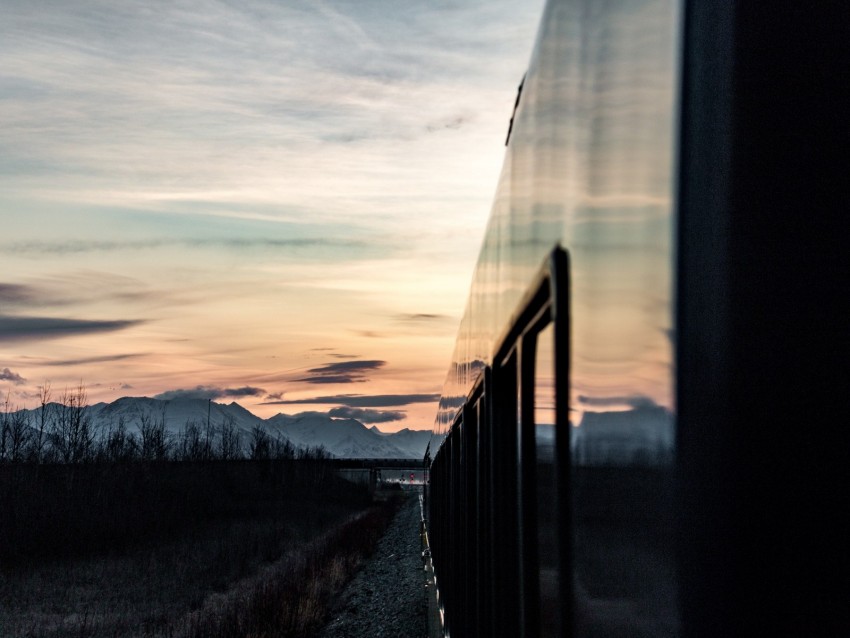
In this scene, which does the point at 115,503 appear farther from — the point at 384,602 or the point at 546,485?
the point at 546,485

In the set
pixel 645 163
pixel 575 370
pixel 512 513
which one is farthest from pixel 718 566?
pixel 512 513

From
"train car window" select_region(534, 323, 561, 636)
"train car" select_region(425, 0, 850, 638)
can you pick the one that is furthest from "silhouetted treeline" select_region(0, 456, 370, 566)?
"train car" select_region(425, 0, 850, 638)

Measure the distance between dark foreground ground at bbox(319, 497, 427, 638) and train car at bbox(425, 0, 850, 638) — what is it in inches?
522

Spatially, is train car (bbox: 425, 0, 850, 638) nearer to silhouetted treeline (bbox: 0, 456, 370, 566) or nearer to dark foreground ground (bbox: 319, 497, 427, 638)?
dark foreground ground (bbox: 319, 497, 427, 638)

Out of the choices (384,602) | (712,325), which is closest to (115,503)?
(384,602)

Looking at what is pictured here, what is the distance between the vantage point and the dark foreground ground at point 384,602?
50.2 ft

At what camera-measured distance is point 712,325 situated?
127 centimetres

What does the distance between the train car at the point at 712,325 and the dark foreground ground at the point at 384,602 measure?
13257 millimetres

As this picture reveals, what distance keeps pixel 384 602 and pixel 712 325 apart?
17927 millimetres

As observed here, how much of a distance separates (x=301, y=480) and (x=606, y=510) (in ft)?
287

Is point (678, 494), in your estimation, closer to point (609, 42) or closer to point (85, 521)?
point (609, 42)

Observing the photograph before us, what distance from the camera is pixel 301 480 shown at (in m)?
87.1

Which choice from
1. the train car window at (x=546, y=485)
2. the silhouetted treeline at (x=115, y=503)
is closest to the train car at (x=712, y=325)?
the train car window at (x=546, y=485)

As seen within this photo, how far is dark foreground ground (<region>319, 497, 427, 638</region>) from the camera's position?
50.2 ft
